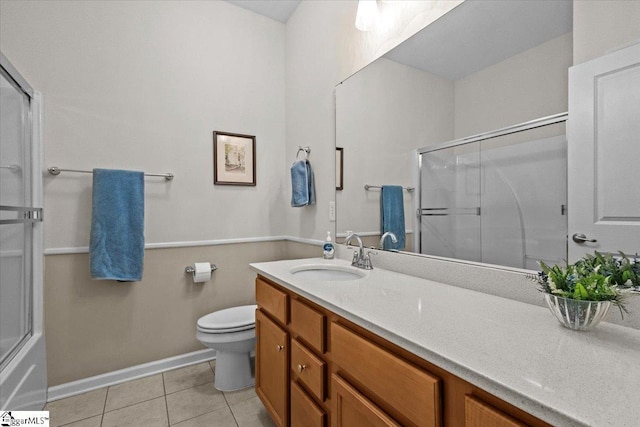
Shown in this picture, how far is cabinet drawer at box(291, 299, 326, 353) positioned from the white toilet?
28.7 inches

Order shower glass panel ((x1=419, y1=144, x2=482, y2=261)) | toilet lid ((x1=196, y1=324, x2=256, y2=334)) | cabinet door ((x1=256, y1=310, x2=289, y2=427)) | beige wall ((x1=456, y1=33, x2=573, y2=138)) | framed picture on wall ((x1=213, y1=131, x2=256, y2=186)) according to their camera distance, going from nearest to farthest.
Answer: beige wall ((x1=456, y1=33, x2=573, y2=138)) → shower glass panel ((x1=419, y1=144, x2=482, y2=261)) → cabinet door ((x1=256, y1=310, x2=289, y2=427)) → toilet lid ((x1=196, y1=324, x2=256, y2=334)) → framed picture on wall ((x1=213, y1=131, x2=256, y2=186))

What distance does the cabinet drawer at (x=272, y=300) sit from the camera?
1343mm

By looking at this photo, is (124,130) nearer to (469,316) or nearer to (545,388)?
(469,316)

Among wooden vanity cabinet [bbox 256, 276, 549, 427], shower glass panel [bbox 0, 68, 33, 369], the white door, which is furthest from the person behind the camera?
shower glass panel [bbox 0, 68, 33, 369]

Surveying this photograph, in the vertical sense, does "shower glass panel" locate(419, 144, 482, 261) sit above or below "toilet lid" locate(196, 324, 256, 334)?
above

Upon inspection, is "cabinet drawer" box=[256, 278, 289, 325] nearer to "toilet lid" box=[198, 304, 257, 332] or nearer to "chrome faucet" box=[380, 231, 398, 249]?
"toilet lid" box=[198, 304, 257, 332]

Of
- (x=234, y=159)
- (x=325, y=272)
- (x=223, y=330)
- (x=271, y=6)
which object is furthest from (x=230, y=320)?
(x=271, y=6)

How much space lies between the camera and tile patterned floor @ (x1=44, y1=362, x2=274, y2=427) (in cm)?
162

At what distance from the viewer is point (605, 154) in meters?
0.82

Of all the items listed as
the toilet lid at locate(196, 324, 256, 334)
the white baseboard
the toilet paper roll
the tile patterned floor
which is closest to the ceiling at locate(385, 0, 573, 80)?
the toilet lid at locate(196, 324, 256, 334)

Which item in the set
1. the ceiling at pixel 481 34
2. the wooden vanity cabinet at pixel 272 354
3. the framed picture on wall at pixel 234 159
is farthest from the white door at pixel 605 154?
the framed picture on wall at pixel 234 159

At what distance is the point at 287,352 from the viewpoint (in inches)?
51.6

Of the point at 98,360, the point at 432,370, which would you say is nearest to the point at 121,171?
the point at 98,360

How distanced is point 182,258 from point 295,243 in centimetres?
86
